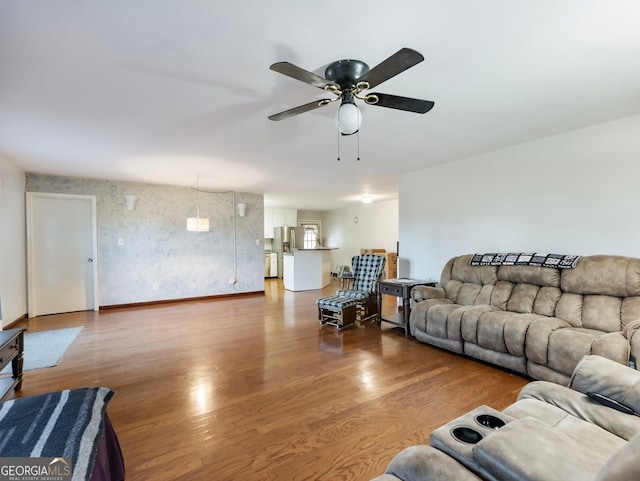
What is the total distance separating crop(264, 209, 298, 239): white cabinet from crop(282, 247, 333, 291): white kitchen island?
2.59 metres

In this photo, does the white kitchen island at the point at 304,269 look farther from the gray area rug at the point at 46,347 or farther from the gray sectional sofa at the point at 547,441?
the gray sectional sofa at the point at 547,441

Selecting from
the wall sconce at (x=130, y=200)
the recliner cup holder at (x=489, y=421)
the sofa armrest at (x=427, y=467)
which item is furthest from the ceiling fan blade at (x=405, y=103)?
the wall sconce at (x=130, y=200)

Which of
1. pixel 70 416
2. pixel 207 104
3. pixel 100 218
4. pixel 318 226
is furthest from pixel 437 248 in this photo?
pixel 318 226

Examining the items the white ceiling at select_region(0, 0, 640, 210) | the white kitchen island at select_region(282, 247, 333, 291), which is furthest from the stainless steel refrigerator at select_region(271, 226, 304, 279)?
the white ceiling at select_region(0, 0, 640, 210)

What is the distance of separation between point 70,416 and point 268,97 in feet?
7.62

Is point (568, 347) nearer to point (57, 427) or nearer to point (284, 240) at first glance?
point (57, 427)

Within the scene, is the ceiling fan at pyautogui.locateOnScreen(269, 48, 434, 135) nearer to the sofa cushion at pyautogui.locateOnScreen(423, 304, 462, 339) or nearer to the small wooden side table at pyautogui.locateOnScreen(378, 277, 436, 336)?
the sofa cushion at pyautogui.locateOnScreen(423, 304, 462, 339)

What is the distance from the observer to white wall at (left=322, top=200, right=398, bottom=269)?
29.0 feet

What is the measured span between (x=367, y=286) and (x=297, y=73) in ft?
11.9

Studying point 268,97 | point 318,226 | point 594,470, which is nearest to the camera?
point 594,470

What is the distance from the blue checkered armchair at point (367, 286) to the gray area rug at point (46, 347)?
11.7 ft

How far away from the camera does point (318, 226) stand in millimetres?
11672

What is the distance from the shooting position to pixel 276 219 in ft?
33.2

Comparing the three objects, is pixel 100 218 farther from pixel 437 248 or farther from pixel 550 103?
pixel 550 103
